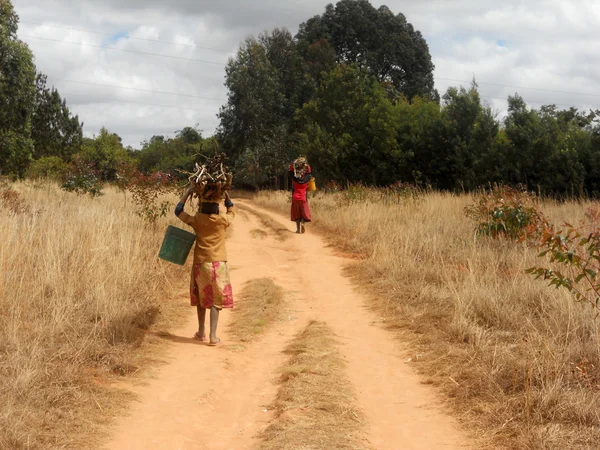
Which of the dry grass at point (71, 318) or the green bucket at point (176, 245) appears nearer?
the dry grass at point (71, 318)

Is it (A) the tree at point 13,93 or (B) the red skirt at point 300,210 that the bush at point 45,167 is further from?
(B) the red skirt at point 300,210

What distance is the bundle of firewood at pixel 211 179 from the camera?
7098mm

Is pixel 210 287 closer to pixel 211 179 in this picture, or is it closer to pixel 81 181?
pixel 211 179

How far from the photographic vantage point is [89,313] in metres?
6.93

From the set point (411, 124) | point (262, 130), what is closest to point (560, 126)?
point (411, 124)

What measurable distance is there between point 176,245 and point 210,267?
49 centimetres

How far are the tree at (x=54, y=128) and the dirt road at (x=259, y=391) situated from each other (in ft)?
104

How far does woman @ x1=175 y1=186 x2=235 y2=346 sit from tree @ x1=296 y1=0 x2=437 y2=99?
142 feet

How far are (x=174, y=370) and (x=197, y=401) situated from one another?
2.85 ft

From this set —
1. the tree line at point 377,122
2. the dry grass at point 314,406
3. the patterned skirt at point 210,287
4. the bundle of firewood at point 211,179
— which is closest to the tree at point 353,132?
the tree line at point 377,122

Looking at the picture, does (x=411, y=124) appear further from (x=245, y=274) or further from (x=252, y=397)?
(x=252, y=397)

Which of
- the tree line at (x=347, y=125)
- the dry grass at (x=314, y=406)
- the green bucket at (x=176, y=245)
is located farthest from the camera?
the tree line at (x=347, y=125)

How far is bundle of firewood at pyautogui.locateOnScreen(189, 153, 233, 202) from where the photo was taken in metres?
7.10

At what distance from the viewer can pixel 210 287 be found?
7.15m
